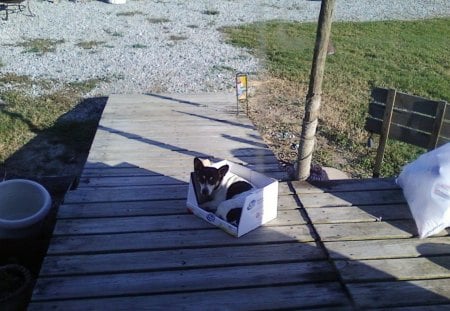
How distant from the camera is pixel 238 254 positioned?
2916 millimetres

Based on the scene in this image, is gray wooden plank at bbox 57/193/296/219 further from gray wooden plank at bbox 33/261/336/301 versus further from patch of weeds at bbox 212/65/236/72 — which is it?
patch of weeds at bbox 212/65/236/72

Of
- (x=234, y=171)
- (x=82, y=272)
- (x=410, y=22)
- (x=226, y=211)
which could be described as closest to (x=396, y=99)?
(x=234, y=171)

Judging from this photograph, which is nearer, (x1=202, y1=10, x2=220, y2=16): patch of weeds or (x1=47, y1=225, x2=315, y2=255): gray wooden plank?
(x1=47, y1=225, x2=315, y2=255): gray wooden plank

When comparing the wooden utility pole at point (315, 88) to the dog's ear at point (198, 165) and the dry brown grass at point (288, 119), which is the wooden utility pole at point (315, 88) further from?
the dry brown grass at point (288, 119)

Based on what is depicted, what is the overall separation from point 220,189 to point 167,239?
0.50 m

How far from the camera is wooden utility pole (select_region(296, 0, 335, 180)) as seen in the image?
10.9 ft

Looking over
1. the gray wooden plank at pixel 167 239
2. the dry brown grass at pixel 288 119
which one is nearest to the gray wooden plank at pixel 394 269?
the gray wooden plank at pixel 167 239

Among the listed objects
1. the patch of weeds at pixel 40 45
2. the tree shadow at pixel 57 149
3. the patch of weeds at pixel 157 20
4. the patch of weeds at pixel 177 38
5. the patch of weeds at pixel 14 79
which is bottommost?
the tree shadow at pixel 57 149

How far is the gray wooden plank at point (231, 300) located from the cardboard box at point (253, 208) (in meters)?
0.52

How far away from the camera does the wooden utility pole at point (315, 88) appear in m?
3.31

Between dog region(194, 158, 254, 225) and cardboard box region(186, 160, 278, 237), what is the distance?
45mm

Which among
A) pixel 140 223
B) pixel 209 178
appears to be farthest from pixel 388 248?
pixel 140 223

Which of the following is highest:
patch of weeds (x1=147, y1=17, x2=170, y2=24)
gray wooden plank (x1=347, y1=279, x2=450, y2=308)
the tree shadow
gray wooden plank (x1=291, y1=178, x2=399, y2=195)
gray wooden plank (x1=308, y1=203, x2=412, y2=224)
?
patch of weeds (x1=147, y1=17, x2=170, y2=24)

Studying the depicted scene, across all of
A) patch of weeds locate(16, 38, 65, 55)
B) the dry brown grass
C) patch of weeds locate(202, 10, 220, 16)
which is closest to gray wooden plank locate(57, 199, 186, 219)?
the dry brown grass
